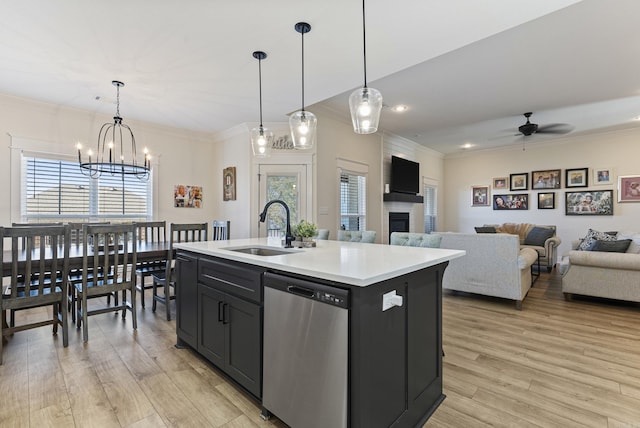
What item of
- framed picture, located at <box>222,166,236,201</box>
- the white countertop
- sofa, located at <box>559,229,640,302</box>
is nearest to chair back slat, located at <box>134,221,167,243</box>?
framed picture, located at <box>222,166,236,201</box>

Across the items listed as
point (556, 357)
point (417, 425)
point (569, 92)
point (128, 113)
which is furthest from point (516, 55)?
point (128, 113)

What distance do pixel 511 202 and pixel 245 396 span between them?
7.73 m

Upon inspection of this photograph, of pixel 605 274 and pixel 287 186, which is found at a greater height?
pixel 287 186

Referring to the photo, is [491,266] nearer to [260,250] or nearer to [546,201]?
[260,250]

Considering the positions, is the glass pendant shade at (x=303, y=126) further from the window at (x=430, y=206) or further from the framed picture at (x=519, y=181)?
the framed picture at (x=519, y=181)

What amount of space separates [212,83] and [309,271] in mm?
2992

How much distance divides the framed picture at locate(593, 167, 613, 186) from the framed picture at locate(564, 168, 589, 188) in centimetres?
13

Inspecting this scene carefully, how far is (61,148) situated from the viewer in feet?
13.9

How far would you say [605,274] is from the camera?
12.3ft

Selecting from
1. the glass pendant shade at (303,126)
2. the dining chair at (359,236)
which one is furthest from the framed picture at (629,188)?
the glass pendant shade at (303,126)

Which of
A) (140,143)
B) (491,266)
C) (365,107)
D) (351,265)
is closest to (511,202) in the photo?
(491,266)

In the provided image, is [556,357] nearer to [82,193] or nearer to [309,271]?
[309,271]

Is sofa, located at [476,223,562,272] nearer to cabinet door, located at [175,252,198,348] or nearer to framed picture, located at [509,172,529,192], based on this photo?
framed picture, located at [509,172,529,192]

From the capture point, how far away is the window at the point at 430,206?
809 cm
